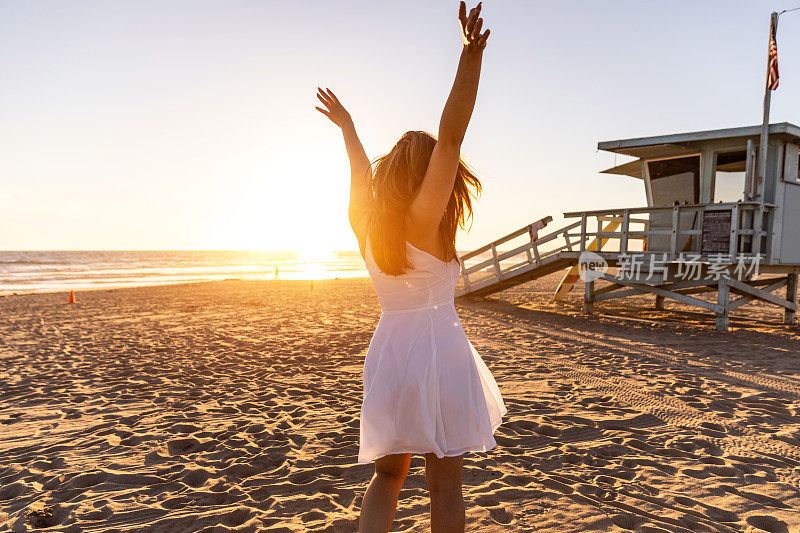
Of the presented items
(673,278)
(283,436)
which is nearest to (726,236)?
(673,278)

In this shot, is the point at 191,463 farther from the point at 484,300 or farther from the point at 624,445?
the point at 484,300

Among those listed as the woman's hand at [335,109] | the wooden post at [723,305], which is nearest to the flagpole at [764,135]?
the wooden post at [723,305]

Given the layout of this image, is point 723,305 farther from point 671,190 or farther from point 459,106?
point 459,106

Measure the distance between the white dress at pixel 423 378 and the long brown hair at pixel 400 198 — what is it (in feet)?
0.22

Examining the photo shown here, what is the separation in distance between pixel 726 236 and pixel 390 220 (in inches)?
434

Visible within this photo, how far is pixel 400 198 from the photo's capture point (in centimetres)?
158

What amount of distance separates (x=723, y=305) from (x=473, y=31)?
445 inches

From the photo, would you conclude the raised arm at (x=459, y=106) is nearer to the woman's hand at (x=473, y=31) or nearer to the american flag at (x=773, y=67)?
the woman's hand at (x=473, y=31)

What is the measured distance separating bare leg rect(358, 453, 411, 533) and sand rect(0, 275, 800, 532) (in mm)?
1420

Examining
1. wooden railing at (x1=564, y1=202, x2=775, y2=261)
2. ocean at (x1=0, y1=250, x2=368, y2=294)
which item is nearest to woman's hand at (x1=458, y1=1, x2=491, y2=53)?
wooden railing at (x1=564, y1=202, x2=775, y2=261)

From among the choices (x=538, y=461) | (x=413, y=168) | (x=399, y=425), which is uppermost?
(x=413, y=168)

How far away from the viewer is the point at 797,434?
14.4ft

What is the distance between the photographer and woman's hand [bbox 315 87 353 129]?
2.17m

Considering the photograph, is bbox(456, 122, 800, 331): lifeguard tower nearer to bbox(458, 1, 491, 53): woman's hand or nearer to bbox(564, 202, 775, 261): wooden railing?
bbox(564, 202, 775, 261): wooden railing
